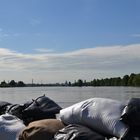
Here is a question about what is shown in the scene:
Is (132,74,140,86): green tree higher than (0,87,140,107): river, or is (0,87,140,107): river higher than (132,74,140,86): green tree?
(132,74,140,86): green tree

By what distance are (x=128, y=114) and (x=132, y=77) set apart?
10771cm

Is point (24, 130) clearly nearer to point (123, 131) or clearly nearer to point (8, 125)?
point (8, 125)

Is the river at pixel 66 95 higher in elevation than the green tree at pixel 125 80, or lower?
lower

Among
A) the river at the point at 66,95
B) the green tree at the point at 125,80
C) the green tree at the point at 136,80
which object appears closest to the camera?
the river at the point at 66,95

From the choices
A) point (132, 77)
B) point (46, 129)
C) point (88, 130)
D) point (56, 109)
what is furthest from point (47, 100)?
point (132, 77)

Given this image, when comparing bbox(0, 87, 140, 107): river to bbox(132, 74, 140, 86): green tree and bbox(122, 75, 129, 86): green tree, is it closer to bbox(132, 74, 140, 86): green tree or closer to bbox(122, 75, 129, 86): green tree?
bbox(132, 74, 140, 86): green tree

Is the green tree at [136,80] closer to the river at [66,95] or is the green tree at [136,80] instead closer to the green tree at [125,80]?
the green tree at [125,80]

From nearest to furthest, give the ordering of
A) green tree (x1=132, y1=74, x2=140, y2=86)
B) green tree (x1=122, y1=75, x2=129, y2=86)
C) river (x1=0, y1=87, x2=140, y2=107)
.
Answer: river (x1=0, y1=87, x2=140, y2=107) → green tree (x1=132, y1=74, x2=140, y2=86) → green tree (x1=122, y1=75, x2=129, y2=86)

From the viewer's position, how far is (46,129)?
540cm

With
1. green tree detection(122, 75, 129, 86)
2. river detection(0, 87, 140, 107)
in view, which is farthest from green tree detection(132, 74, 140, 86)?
river detection(0, 87, 140, 107)

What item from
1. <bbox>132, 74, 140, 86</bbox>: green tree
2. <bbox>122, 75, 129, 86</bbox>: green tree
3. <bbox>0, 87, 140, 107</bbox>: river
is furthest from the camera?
<bbox>122, 75, 129, 86</bbox>: green tree

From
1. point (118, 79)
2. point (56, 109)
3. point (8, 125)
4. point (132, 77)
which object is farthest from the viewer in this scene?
point (118, 79)

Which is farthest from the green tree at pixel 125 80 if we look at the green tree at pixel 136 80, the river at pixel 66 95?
the river at pixel 66 95

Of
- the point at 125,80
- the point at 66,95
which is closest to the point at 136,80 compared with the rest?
the point at 125,80
